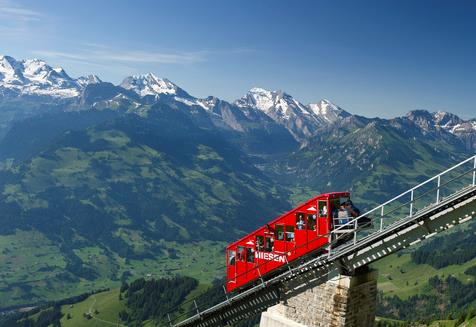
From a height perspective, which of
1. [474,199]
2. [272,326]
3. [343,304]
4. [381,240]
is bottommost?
[272,326]

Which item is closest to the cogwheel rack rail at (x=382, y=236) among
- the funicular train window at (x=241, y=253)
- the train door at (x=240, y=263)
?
the train door at (x=240, y=263)

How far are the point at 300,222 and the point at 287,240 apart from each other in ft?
6.47

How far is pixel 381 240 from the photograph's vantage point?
26469 millimetres

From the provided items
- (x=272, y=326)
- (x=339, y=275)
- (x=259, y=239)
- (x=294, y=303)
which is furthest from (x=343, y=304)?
(x=259, y=239)

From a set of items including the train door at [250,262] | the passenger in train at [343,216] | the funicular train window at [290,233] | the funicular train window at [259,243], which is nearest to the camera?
the passenger in train at [343,216]

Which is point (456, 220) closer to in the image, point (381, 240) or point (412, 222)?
point (412, 222)

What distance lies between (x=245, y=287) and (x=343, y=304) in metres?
14.5

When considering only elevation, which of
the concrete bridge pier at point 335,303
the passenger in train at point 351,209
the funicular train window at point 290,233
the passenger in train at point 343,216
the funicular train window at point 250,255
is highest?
the passenger in train at point 351,209

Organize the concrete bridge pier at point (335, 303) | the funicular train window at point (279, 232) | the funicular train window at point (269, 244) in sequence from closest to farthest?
the concrete bridge pier at point (335, 303) → the funicular train window at point (279, 232) → the funicular train window at point (269, 244)

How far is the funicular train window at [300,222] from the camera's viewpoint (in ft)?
115

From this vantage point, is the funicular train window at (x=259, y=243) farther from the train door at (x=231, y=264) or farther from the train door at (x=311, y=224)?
the train door at (x=311, y=224)

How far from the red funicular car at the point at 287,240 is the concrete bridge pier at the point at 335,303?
314 centimetres

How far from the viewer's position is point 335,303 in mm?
26922

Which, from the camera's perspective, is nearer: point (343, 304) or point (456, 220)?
point (456, 220)
